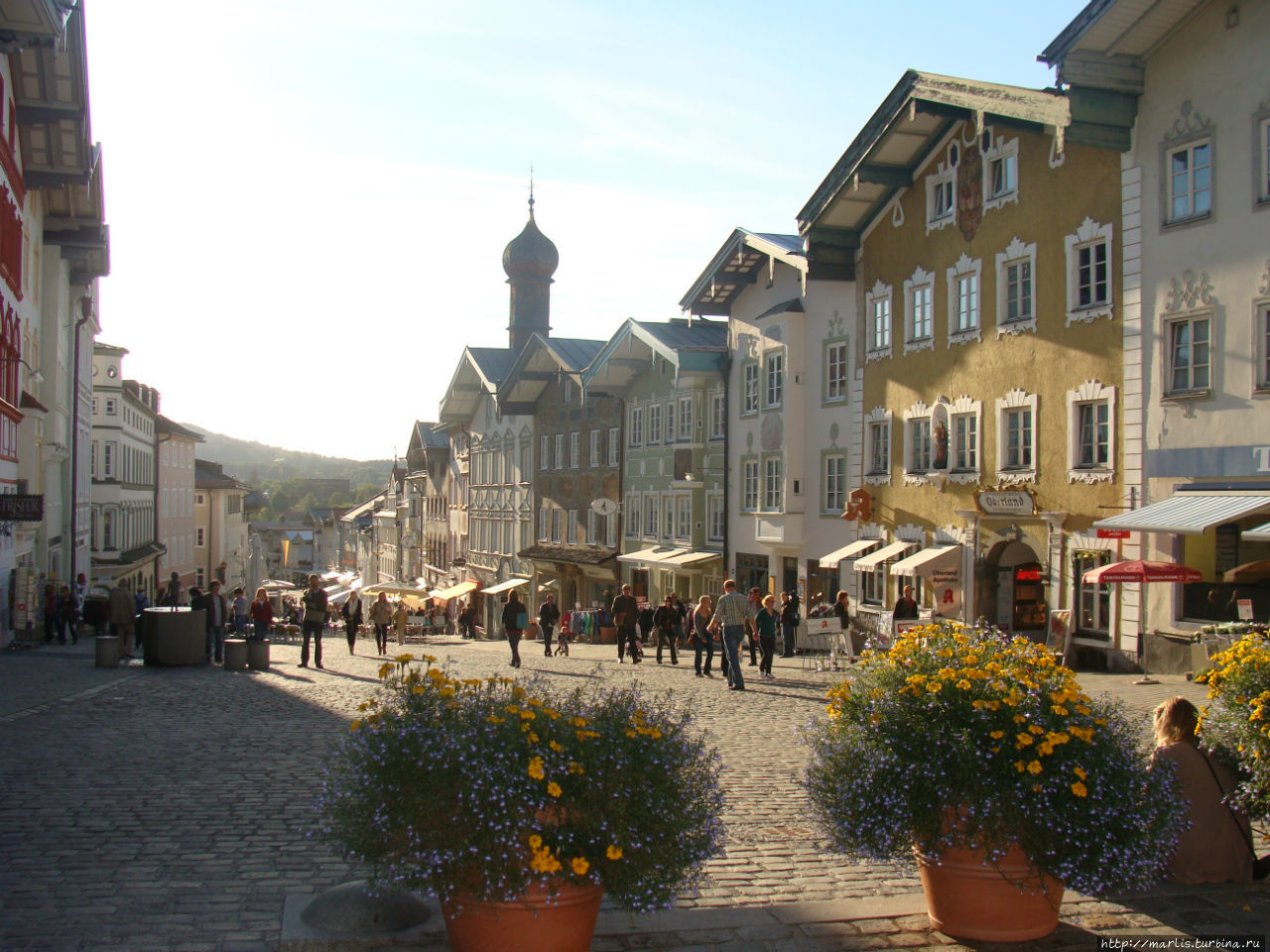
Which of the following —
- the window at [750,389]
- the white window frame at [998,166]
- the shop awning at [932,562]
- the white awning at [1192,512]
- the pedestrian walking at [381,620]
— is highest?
the white window frame at [998,166]

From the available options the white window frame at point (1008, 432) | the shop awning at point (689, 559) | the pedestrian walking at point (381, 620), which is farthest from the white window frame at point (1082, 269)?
the pedestrian walking at point (381, 620)

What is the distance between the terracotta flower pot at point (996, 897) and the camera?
6.31 metres

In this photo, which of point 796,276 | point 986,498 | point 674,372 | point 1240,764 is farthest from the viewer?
point 674,372

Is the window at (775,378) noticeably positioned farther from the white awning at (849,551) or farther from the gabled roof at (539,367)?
the gabled roof at (539,367)

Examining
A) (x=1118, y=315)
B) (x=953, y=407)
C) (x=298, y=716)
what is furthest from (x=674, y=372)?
(x=298, y=716)

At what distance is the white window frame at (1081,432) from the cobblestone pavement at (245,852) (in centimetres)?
685

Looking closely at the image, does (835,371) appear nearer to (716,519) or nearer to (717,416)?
(717,416)

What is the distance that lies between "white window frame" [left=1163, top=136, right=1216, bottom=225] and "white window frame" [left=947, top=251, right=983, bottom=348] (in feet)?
17.6

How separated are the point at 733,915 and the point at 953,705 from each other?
168cm

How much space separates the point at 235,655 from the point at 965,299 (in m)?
16.5

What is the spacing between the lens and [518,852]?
567 cm

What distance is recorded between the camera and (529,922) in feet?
19.0

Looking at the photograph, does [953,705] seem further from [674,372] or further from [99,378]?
[99,378]

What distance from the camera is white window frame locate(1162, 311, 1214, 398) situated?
2072 cm
